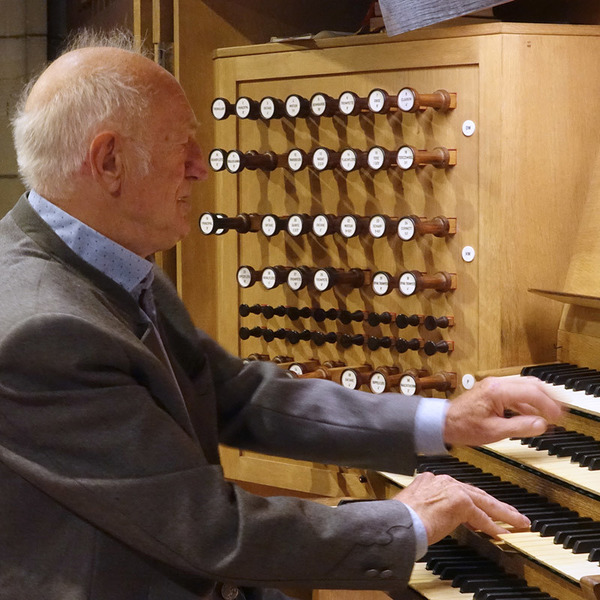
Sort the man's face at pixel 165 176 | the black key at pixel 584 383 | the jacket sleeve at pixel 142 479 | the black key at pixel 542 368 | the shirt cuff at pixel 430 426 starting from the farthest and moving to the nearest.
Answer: the black key at pixel 542 368 → the black key at pixel 584 383 → the shirt cuff at pixel 430 426 → the man's face at pixel 165 176 → the jacket sleeve at pixel 142 479

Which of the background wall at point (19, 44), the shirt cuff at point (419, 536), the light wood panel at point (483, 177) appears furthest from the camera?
the background wall at point (19, 44)

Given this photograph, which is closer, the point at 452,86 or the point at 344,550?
the point at 344,550

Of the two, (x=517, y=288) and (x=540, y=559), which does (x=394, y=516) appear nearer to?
(x=540, y=559)

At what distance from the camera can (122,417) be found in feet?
5.27

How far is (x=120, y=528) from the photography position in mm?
1628

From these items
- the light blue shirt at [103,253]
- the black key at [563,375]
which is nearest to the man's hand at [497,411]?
the light blue shirt at [103,253]

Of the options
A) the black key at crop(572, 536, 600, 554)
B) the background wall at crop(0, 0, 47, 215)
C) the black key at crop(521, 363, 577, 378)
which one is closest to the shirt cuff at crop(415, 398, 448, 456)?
the black key at crop(572, 536, 600, 554)

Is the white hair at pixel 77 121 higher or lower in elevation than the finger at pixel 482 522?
higher

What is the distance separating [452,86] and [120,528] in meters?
1.97

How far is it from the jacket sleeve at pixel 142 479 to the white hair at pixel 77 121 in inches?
13.9

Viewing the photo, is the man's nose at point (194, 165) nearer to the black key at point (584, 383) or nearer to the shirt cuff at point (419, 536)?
the shirt cuff at point (419, 536)

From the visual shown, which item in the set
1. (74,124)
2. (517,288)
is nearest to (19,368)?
(74,124)

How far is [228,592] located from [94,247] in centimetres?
70

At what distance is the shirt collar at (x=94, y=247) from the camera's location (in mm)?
1795
